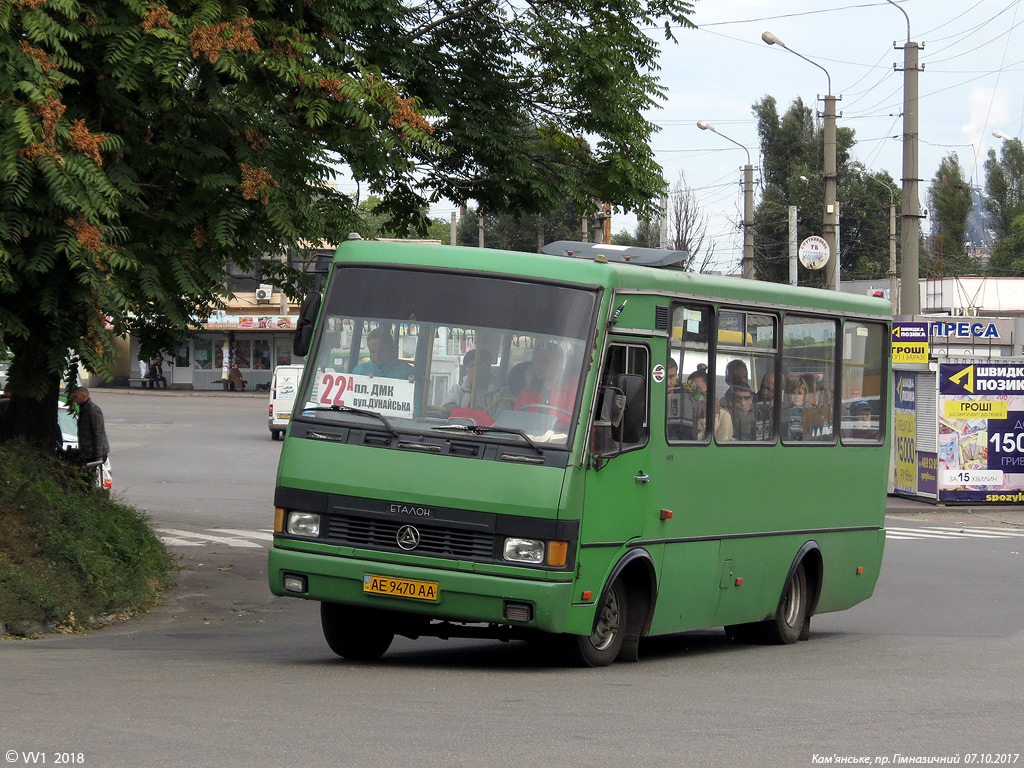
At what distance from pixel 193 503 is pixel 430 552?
17142 mm

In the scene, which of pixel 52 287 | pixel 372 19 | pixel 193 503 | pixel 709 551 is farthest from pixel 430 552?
pixel 193 503

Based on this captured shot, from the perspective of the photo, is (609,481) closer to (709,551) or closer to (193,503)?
(709,551)

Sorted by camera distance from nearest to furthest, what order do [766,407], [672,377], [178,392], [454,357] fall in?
1. [454,357]
2. [672,377]
3. [766,407]
4. [178,392]

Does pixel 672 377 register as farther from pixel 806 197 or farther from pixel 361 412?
pixel 806 197

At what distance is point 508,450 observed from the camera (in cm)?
905

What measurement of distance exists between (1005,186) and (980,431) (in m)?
95.7

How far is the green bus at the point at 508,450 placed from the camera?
9.00 metres

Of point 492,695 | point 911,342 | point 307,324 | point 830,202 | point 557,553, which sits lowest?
point 492,695

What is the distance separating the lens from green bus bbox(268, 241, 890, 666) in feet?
29.5

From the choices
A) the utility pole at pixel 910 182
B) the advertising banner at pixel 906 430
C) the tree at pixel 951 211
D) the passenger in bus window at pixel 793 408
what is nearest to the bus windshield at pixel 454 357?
the passenger in bus window at pixel 793 408

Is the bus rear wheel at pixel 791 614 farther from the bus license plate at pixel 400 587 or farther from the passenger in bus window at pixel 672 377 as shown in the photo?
the bus license plate at pixel 400 587

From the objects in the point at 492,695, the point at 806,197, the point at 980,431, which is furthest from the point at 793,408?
the point at 806,197

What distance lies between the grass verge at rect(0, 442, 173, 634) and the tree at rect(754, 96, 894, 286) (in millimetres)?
69398

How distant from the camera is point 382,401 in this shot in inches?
369
